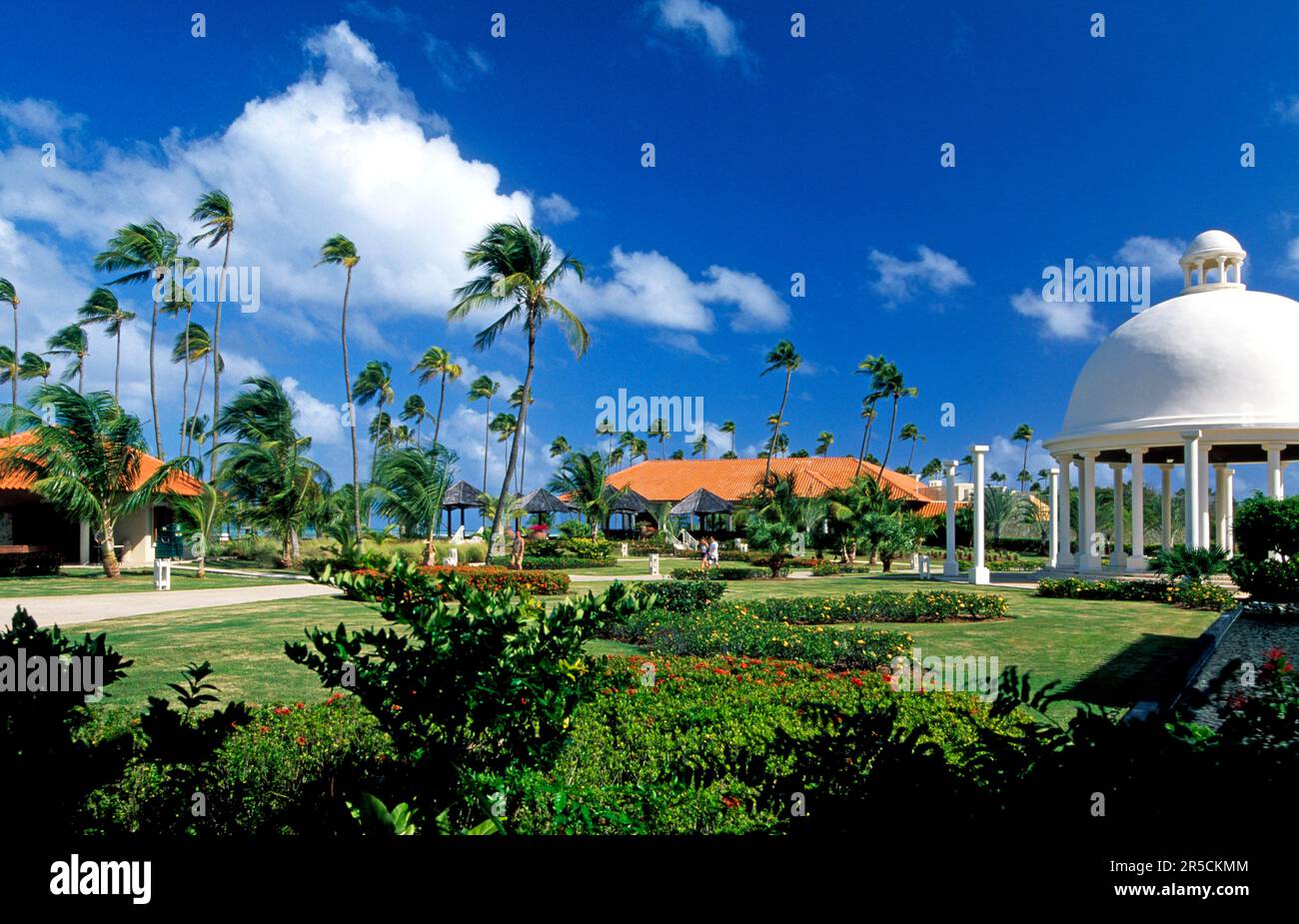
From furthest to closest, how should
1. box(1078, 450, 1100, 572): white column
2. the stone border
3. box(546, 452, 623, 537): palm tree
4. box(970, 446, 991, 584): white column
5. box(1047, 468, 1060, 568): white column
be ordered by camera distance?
box(546, 452, 623, 537): palm tree < box(1047, 468, 1060, 568): white column < box(1078, 450, 1100, 572): white column < box(970, 446, 991, 584): white column < the stone border

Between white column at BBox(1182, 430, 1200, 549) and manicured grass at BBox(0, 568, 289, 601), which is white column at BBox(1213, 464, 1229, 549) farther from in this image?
manicured grass at BBox(0, 568, 289, 601)

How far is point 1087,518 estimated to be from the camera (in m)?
27.2

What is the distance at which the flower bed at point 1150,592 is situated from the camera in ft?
60.2

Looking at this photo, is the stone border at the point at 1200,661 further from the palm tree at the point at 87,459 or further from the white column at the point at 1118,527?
the palm tree at the point at 87,459

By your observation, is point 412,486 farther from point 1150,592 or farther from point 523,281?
point 1150,592

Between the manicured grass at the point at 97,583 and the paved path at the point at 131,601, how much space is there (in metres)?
0.98

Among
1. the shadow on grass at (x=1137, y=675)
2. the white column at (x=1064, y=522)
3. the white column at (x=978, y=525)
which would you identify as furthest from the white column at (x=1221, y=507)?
the shadow on grass at (x=1137, y=675)

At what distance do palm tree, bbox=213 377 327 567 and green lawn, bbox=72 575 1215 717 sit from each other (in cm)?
1570

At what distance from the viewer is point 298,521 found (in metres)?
33.4

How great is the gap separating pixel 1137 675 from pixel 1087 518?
1948 centimetres

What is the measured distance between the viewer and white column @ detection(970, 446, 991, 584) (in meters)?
25.5

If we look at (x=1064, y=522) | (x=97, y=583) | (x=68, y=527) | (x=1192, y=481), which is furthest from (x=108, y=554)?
(x=1192, y=481)

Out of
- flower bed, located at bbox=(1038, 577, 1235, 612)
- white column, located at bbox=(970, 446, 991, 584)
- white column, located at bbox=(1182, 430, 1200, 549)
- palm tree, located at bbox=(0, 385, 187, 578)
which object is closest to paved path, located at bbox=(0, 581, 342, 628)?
palm tree, located at bbox=(0, 385, 187, 578)
